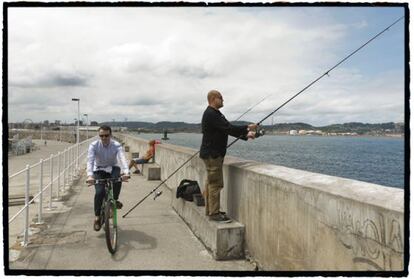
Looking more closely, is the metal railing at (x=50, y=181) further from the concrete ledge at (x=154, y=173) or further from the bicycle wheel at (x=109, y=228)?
the concrete ledge at (x=154, y=173)

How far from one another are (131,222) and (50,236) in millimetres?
1599

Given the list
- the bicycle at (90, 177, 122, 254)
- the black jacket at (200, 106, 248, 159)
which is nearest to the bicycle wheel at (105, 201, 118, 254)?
the bicycle at (90, 177, 122, 254)

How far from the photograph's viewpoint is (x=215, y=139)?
5.71m

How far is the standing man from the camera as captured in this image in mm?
5508

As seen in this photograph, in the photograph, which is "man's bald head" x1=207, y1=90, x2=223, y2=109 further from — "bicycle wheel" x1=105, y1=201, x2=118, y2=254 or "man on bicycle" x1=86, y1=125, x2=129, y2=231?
"bicycle wheel" x1=105, y1=201, x2=118, y2=254

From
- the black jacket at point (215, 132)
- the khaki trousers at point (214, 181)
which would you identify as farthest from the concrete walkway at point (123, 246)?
the black jacket at point (215, 132)

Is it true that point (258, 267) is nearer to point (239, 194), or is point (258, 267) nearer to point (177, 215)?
point (239, 194)

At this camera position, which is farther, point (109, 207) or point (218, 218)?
point (109, 207)

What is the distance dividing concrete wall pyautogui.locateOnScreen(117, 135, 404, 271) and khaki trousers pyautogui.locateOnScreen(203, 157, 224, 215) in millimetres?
303

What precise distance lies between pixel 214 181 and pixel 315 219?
2.12 m

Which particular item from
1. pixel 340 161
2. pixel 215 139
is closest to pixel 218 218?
pixel 215 139

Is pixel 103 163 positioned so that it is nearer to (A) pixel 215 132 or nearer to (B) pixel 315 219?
(A) pixel 215 132

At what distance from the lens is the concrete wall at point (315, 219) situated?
3.13 metres

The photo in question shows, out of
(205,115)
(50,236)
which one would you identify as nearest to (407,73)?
(205,115)
